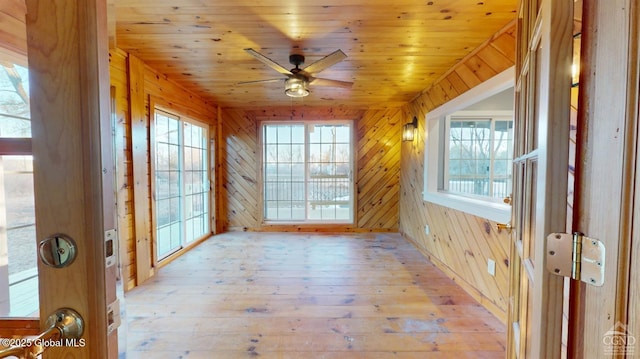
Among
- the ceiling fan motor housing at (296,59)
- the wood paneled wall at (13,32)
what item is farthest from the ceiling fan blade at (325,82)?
the wood paneled wall at (13,32)

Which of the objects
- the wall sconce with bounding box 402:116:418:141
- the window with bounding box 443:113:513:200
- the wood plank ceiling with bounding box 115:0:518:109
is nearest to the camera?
the wood plank ceiling with bounding box 115:0:518:109

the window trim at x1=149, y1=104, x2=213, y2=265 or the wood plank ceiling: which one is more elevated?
the wood plank ceiling

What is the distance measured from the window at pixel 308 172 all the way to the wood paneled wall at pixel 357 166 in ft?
0.52

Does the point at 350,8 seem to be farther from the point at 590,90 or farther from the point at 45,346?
the point at 45,346

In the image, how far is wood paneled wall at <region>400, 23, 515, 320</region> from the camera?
6.82 ft

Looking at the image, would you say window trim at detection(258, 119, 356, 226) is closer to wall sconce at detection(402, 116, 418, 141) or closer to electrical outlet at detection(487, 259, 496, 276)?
wall sconce at detection(402, 116, 418, 141)

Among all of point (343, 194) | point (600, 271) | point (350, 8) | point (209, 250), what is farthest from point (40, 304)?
point (343, 194)

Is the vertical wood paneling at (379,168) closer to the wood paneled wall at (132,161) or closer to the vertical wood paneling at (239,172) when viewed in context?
the vertical wood paneling at (239,172)

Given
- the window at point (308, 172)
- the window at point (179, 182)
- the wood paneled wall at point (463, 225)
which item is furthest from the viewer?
the window at point (308, 172)

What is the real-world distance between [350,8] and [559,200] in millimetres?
1851

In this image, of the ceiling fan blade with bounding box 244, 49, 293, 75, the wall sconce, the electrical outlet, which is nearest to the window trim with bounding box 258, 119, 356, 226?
the wall sconce

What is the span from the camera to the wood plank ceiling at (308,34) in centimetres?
185

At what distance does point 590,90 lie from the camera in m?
0.50

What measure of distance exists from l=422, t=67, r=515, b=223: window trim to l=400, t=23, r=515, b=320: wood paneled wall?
0.07 m
